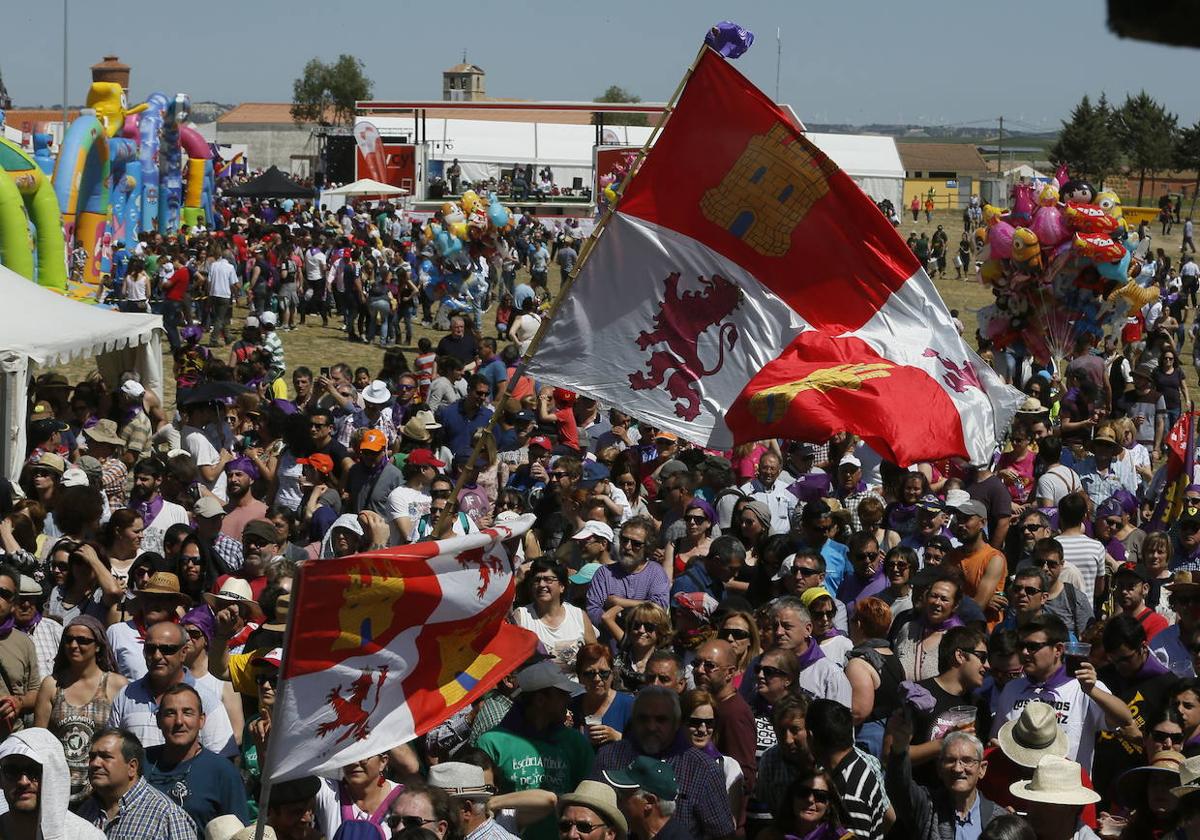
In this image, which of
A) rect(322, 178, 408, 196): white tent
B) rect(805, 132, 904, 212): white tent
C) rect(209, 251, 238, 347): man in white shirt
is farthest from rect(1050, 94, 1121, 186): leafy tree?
rect(209, 251, 238, 347): man in white shirt

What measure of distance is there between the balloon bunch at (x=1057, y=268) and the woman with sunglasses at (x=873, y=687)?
9812 millimetres

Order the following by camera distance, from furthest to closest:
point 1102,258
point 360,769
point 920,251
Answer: point 920,251, point 1102,258, point 360,769

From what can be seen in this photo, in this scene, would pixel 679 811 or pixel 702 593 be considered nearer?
pixel 679 811

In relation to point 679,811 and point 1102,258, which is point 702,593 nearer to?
point 679,811

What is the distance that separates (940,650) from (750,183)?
203cm

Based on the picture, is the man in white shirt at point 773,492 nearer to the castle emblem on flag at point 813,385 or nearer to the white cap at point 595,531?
the white cap at point 595,531

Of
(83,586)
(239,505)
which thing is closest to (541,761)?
(83,586)

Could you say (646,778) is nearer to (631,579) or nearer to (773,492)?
(631,579)

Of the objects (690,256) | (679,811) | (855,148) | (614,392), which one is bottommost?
(679,811)

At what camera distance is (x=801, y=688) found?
6348mm

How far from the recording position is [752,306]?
6.58m

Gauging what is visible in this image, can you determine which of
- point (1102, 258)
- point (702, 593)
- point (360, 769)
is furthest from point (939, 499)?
point (1102, 258)

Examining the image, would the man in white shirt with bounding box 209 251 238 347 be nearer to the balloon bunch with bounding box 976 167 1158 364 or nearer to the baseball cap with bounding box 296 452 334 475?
the balloon bunch with bounding box 976 167 1158 364

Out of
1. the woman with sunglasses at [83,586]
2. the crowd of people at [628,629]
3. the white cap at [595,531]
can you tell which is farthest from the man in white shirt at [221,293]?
the woman with sunglasses at [83,586]
